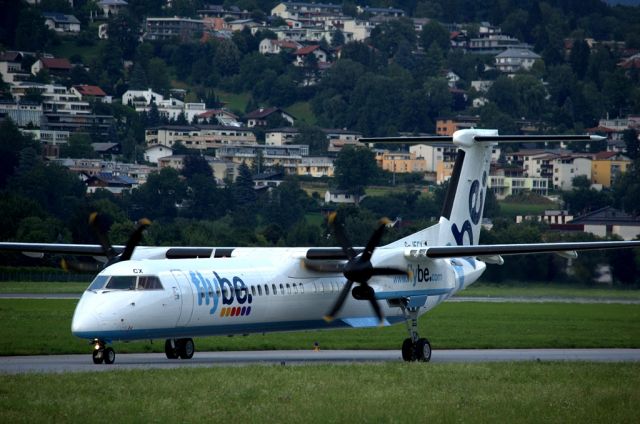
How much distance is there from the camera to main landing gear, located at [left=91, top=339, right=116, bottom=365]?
30.2 meters

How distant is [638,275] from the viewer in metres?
70.0

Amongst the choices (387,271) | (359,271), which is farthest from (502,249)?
(359,271)

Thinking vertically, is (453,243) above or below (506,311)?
above

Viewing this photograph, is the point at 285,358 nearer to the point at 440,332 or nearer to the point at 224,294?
the point at 224,294

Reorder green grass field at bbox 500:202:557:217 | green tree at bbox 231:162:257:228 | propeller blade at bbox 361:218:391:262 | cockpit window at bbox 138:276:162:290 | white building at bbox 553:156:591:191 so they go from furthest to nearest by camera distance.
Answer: white building at bbox 553:156:591:191
green grass field at bbox 500:202:557:217
green tree at bbox 231:162:257:228
propeller blade at bbox 361:218:391:262
cockpit window at bbox 138:276:162:290

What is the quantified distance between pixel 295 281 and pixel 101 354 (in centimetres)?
566

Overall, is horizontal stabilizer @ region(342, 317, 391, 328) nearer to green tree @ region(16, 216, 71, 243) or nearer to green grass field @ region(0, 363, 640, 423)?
green grass field @ region(0, 363, 640, 423)

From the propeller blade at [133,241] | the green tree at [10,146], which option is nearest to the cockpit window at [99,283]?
the propeller blade at [133,241]

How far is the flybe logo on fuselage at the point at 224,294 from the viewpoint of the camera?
31.5m

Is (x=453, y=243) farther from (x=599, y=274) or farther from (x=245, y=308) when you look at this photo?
(x=599, y=274)

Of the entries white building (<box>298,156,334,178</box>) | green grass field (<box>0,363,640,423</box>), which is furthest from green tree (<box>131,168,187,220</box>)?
green grass field (<box>0,363,640,423</box>)

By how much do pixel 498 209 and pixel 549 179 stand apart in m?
41.0

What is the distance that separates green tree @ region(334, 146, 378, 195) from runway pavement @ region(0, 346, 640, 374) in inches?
4493

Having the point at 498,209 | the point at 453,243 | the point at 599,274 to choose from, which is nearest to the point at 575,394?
the point at 453,243
